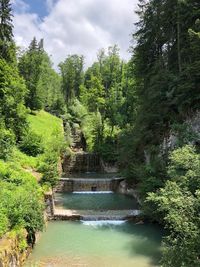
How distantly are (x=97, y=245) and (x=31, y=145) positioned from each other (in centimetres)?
1323

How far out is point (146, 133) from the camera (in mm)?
23516

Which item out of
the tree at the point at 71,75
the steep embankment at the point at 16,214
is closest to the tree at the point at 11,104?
the steep embankment at the point at 16,214

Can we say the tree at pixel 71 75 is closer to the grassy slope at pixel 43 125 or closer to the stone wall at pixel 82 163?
the grassy slope at pixel 43 125

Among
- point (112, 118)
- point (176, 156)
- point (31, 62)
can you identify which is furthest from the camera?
A: point (31, 62)

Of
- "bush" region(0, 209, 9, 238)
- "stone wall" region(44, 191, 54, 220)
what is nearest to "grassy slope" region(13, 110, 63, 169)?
"stone wall" region(44, 191, 54, 220)

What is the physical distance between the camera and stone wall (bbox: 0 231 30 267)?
9648 mm

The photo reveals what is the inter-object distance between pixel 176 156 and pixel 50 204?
29.2 feet

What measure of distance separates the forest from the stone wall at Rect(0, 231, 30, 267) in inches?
18.7

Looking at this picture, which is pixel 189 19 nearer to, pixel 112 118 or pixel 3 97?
pixel 3 97

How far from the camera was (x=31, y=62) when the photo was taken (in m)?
46.2

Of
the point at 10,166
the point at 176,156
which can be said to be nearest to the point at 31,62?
the point at 10,166

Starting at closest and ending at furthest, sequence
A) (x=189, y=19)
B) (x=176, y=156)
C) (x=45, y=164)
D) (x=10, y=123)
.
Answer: (x=176, y=156)
(x=45, y=164)
(x=189, y=19)
(x=10, y=123)

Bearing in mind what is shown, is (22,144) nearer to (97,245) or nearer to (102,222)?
(102,222)

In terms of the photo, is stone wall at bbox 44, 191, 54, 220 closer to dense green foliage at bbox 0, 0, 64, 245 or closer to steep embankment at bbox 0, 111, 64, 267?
dense green foliage at bbox 0, 0, 64, 245
